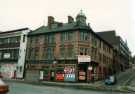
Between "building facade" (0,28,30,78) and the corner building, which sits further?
"building facade" (0,28,30,78)

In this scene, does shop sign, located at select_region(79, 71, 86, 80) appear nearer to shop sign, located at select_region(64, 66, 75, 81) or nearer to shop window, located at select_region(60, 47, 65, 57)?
shop sign, located at select_region(64, 66, 75, 81)

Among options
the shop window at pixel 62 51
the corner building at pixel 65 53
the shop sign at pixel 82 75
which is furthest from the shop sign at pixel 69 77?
the shop window at pixel 62 51

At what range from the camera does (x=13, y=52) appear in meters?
49.4

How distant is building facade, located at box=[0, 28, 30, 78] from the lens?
4706 centimetres

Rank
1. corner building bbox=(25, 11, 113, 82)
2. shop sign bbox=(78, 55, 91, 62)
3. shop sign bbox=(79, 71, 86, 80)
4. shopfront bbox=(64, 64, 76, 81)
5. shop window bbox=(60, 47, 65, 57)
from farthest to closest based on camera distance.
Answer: shop window bbox=(60, 47, 65, 57), corner building bbox=(25, 11, 113, 82), shopfront bbox=(64, 64, 76, 81), shop sign bbox=(79, 71, 86, 80), shop sign bbox=(78, 55, 91, 62)

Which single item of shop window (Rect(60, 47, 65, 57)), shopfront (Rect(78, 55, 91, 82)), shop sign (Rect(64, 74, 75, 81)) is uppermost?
shop window (Rect(60, 47, 65, 57))

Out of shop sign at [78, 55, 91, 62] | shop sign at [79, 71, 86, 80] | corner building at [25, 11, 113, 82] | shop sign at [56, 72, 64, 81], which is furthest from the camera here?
shop sign at [56, 72, 64, 81]

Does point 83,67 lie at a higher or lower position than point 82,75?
higher

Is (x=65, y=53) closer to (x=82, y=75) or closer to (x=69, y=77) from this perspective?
(x=69, y=77)

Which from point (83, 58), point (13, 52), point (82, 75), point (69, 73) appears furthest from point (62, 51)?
point (13, 52)

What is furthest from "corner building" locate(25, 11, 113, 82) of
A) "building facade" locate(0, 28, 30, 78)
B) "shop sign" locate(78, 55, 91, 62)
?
"building facade" locate(0, 28, 30, 78)

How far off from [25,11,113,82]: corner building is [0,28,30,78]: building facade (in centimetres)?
195

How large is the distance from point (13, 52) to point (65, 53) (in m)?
16.1

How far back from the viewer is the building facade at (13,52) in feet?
154
